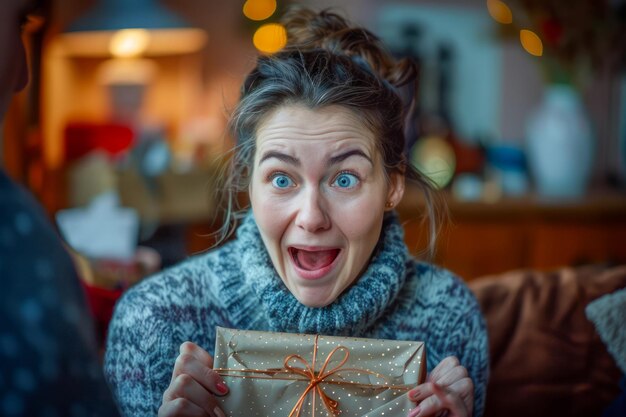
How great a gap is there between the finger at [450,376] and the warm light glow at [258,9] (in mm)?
3152

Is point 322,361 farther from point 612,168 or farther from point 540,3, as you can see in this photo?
point 612,168

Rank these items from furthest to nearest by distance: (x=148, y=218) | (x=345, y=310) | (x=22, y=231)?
(x=148, y=218)
(x=345, y=310)
(x=22, y=231)

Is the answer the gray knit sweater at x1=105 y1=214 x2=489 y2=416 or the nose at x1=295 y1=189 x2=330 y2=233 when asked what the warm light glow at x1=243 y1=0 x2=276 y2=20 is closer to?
the gray knit sweater at x1=105 y1=214 x2=489 y2=416

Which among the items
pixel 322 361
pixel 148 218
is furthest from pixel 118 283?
pixel 148 218

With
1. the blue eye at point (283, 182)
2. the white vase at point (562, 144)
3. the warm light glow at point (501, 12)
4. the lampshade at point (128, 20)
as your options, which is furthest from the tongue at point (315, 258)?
the warm light glow at point (501, 12)

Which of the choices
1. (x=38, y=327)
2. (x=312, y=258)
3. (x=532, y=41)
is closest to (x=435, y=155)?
(x=532, y=41)

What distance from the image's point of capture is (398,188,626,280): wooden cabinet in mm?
Result: 3582

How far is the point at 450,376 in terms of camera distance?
1153 mm

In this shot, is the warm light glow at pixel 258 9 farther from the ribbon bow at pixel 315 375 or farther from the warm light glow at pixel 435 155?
the ribbon bow at pixel 315 375

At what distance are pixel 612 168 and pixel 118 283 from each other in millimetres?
3055

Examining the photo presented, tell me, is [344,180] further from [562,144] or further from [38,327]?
[562,144]

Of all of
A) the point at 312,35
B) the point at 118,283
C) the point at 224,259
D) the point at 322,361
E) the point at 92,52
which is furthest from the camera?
the point at 92,52

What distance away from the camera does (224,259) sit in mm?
1340

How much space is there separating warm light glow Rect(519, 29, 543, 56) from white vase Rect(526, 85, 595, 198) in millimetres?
176
